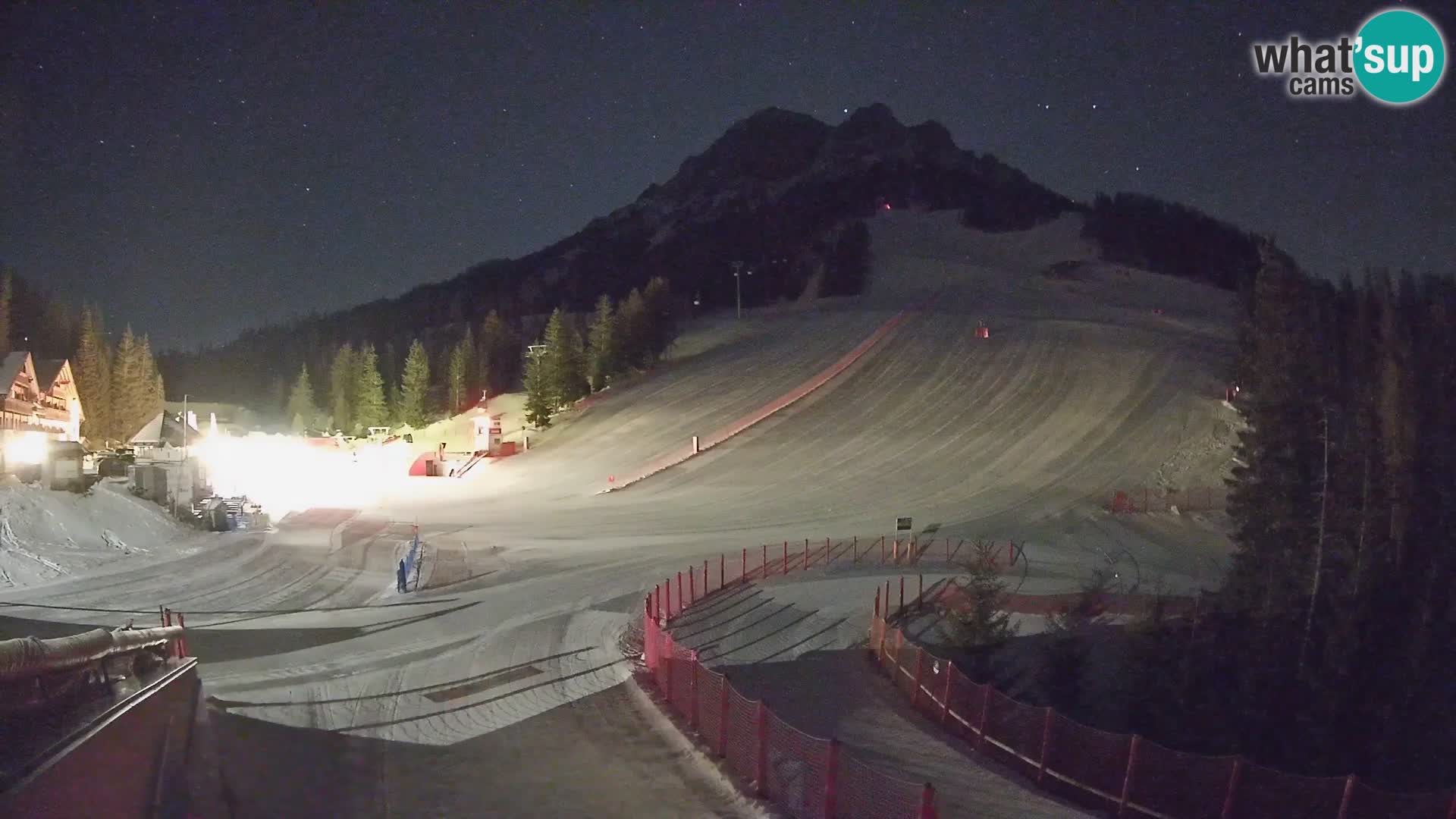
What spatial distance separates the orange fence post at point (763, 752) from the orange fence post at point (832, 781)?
1058mm

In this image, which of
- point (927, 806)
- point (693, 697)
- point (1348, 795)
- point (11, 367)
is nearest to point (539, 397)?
point (11, 367)

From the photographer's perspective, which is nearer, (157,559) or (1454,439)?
(1454,439)

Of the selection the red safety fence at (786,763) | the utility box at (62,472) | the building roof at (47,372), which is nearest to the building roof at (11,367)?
the building roof at (47,372)

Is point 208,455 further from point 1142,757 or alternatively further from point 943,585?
point 1142,757

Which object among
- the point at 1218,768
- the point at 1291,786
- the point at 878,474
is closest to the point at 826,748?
the point at 1291,786

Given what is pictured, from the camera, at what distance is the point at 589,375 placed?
229 feet

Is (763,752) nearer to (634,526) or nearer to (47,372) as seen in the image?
(634,526)

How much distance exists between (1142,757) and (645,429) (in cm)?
4255

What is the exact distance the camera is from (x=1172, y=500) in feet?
117

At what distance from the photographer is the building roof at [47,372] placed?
6112 centimetres

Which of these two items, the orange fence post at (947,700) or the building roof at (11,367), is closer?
the orange fence post at (947,700)

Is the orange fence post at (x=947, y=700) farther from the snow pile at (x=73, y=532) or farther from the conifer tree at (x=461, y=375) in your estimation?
the conifer tree at (x=461, y=375)

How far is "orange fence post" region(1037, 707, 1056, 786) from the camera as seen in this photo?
11031mm

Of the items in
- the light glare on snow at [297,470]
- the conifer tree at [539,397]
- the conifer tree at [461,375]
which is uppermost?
the conifer tree at [461,375]
